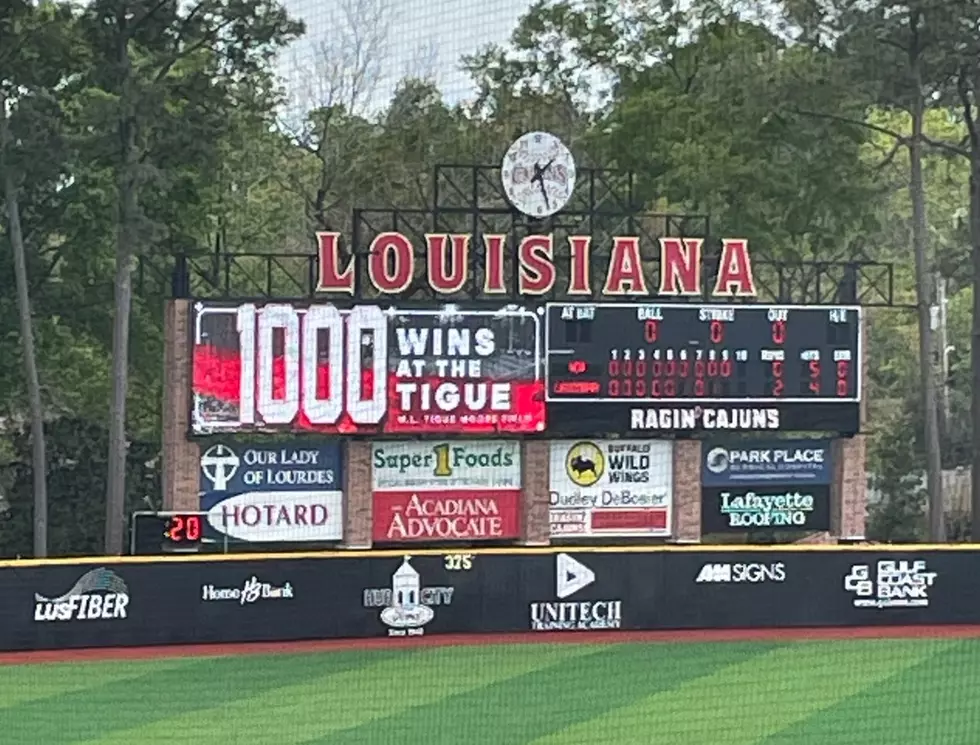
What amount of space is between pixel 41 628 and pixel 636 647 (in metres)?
5.18

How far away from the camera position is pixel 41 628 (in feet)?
43.1

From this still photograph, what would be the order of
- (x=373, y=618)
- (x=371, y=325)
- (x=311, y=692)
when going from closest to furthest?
1. (x=311, y=692)
2. (x=373, y=618)
3. (x=371, y=325)

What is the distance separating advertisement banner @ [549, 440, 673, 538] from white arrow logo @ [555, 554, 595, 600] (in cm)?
299

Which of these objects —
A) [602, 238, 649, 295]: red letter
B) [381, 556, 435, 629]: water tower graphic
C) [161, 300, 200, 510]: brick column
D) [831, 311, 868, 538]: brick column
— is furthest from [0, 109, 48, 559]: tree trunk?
[831, 311, 868, 538]: brick column

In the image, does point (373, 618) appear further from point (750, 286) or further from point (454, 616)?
point (750, 286)

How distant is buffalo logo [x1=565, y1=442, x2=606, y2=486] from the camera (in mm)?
17406

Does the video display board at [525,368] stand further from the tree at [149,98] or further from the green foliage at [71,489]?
the green foliage at [71,489]

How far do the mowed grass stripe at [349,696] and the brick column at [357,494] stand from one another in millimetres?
3180

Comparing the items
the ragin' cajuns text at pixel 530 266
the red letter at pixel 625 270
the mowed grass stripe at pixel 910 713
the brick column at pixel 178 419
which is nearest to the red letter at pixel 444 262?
the ragin' cajuns text at pixel 530 266

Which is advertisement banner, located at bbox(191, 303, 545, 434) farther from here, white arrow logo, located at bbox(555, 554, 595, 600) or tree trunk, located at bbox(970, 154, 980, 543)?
tree trunk, located at bbox(970, 154, 980, 543)

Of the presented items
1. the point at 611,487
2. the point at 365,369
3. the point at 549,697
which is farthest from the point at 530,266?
the point at 549,697

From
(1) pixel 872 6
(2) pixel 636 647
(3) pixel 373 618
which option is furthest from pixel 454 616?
(1) pixel 872 6

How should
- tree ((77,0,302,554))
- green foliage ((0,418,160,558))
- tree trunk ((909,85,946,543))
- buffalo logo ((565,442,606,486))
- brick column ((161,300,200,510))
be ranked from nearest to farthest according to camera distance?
brick column ((161,300,200,510)), buffalo logo ((565,442,606,486)), tree ((77,0,302,554)), tree trunk ((909,85,946,543)), green foliage ((0,418,160,558))

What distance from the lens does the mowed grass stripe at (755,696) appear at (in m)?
11.0
